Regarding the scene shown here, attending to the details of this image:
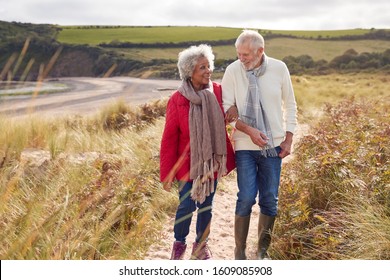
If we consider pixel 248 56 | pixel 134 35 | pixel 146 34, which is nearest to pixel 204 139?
pixel 248 56

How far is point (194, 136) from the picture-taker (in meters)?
3.72

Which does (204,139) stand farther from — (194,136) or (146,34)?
(146,34)

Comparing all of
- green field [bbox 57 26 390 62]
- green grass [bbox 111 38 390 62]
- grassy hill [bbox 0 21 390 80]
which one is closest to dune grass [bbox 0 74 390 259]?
grassy hill [bbox 0 21 390 80]

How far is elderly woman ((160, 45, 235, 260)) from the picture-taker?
3670mm

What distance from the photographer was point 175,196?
566 centimetres

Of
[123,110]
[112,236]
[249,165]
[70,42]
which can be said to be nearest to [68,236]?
[112,236]

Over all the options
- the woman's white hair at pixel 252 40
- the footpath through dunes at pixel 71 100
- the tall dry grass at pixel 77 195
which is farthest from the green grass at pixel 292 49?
the woman's white hair at pixel 252 40

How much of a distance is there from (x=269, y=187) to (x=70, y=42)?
79807 millimetres

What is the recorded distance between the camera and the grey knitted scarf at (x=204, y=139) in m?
3.68

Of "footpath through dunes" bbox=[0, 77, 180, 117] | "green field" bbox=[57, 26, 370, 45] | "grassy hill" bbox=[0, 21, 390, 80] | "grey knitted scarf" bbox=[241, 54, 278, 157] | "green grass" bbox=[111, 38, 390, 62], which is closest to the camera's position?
"grey knitted scarf" bbox=[241, 54, 278, 157]

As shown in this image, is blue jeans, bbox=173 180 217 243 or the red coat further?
blue jeans, bbox=173 180 217 243

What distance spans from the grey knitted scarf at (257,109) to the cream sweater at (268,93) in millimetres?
40

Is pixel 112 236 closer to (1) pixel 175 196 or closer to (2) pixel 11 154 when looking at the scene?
(1) pixel 175 196

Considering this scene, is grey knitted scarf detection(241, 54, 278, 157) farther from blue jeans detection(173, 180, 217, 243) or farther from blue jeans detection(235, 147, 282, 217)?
blue jeans detection(173, 180, 217, 243)
